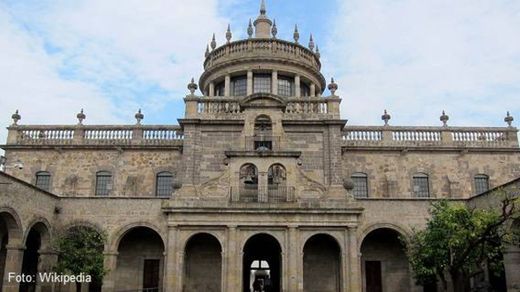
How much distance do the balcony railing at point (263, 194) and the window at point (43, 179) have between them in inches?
507

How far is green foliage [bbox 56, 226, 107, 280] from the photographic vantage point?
24.6m

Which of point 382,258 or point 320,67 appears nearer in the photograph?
point 382,258

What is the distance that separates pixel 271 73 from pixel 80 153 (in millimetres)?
12810

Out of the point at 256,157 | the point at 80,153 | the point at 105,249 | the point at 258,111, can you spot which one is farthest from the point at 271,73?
the point at 105,249

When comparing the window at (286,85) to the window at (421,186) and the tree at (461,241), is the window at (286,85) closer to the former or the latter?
the window at (421,186)

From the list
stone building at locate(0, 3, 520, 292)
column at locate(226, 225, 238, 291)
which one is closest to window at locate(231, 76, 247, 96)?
stone building at locate(0, 3, 520, 292)

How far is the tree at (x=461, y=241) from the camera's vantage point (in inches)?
763

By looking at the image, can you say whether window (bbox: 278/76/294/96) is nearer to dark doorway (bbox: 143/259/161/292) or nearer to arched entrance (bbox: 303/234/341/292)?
arched entrance (bbox: 303/234/341/292)

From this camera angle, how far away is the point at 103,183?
32.2 metres

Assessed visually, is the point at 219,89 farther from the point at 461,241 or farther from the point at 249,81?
the point at 461,241

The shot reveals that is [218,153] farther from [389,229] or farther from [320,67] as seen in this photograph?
[320,67]

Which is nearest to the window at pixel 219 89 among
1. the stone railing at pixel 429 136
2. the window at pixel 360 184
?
the stone railing at pixel 429 136

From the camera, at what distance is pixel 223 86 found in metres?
36.2

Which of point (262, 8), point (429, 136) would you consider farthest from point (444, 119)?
point (262, 8)
